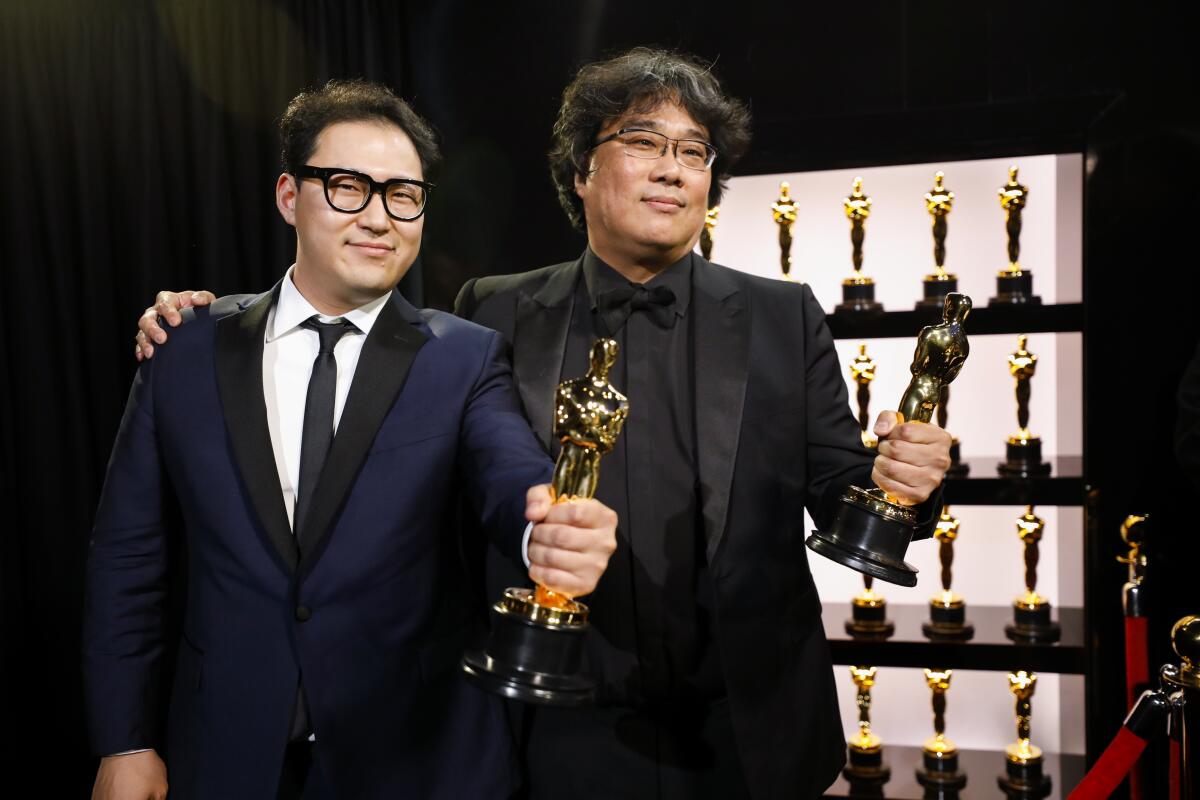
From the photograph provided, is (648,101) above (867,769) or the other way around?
above

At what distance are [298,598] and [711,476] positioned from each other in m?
0.88

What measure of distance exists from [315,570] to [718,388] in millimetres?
938

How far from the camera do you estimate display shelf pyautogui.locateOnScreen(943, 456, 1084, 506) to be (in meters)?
3.84

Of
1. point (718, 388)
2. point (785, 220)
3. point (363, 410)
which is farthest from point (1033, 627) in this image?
point (363, 410)

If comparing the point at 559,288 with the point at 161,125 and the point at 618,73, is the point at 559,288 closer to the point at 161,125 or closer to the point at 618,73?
the point at 618,73

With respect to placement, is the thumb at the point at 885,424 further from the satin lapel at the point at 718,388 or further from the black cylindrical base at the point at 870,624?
the black cylindrical base at the point at 870,624

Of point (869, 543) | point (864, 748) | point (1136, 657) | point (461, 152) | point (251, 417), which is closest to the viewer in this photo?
point (869, 543)

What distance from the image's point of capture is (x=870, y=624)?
3994mm

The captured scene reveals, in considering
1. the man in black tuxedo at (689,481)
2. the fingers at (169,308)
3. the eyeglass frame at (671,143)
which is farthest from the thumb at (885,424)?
the fingers at (169,308)

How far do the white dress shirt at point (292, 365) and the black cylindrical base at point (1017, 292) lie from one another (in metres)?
2.47

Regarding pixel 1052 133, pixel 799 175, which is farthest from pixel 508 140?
pixel 1052 133

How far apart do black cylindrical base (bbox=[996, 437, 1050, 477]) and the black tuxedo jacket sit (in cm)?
163

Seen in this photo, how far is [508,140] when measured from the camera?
13.7 ft

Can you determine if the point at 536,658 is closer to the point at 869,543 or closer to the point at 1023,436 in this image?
the point at 869,543
